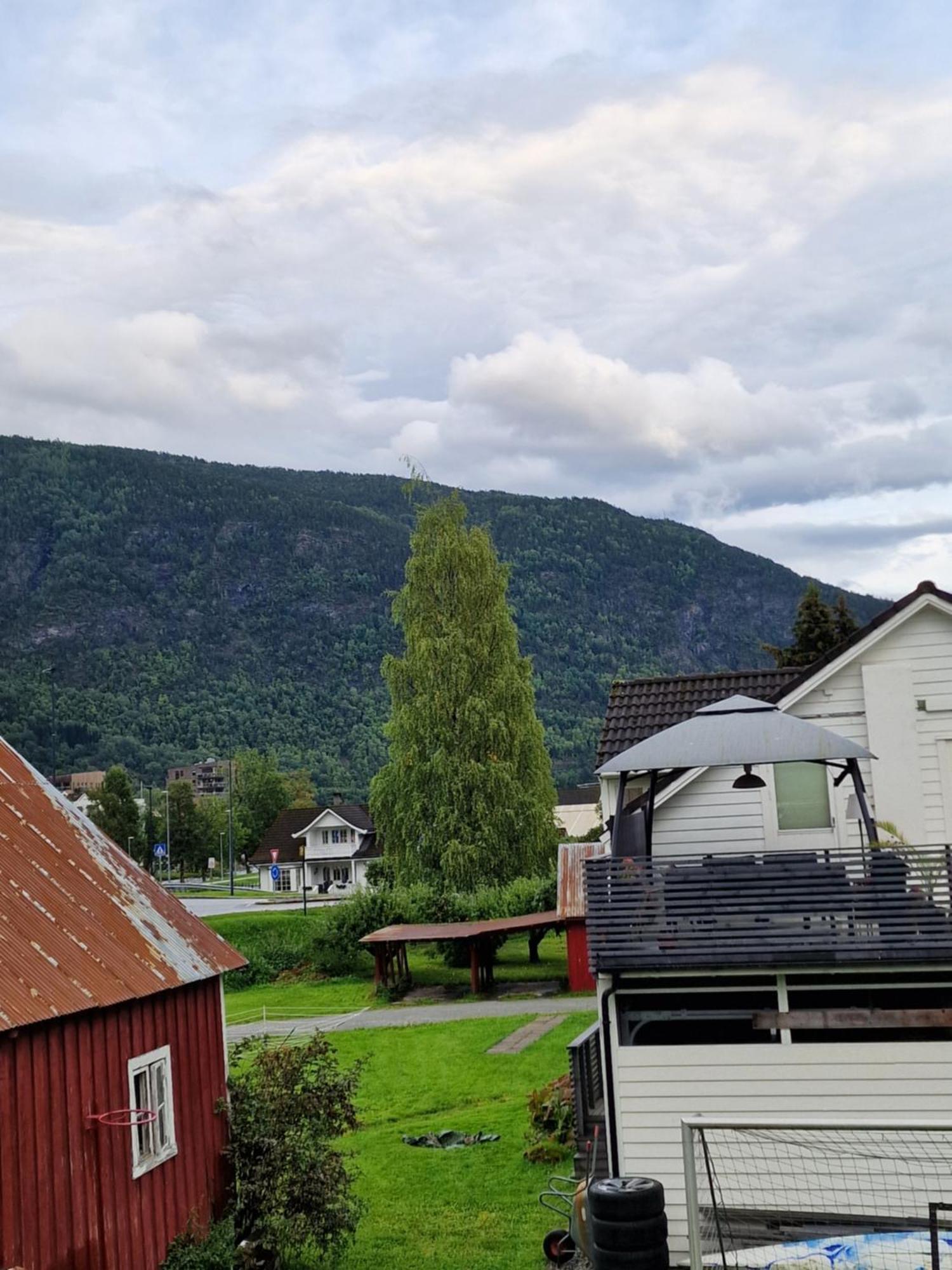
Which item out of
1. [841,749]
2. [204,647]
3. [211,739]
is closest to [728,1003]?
[841,749]

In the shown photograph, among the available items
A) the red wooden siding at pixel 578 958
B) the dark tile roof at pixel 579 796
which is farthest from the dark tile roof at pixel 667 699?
the dark tile roof at pixel 579 796

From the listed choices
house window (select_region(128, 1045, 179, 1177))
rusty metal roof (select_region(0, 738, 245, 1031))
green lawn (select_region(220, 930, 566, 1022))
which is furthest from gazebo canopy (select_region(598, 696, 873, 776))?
green lawn (select_region(220, 930, 566, 1022))

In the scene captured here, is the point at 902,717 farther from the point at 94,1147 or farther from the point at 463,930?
the point at 463,930

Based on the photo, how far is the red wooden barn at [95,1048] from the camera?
29.2ft

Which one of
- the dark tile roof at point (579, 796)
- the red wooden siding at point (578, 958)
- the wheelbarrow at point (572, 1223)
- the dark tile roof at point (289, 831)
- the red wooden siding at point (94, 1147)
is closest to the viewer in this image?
the red wooden siding at point (94, 1147)

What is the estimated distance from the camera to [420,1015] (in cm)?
3234

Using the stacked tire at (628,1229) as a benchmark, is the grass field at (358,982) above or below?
below

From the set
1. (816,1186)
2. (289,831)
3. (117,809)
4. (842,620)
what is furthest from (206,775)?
(816,1186)

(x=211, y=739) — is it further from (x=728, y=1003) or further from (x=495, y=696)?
(x=728, y=1003)

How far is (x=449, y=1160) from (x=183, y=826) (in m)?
83.3

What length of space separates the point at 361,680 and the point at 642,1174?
174496 mm

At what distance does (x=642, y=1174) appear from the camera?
12.4m

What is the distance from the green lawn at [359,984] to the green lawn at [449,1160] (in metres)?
7.94

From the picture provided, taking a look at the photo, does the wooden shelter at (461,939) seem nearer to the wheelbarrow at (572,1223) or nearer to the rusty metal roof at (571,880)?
the rusty metal roof at (571,880)
